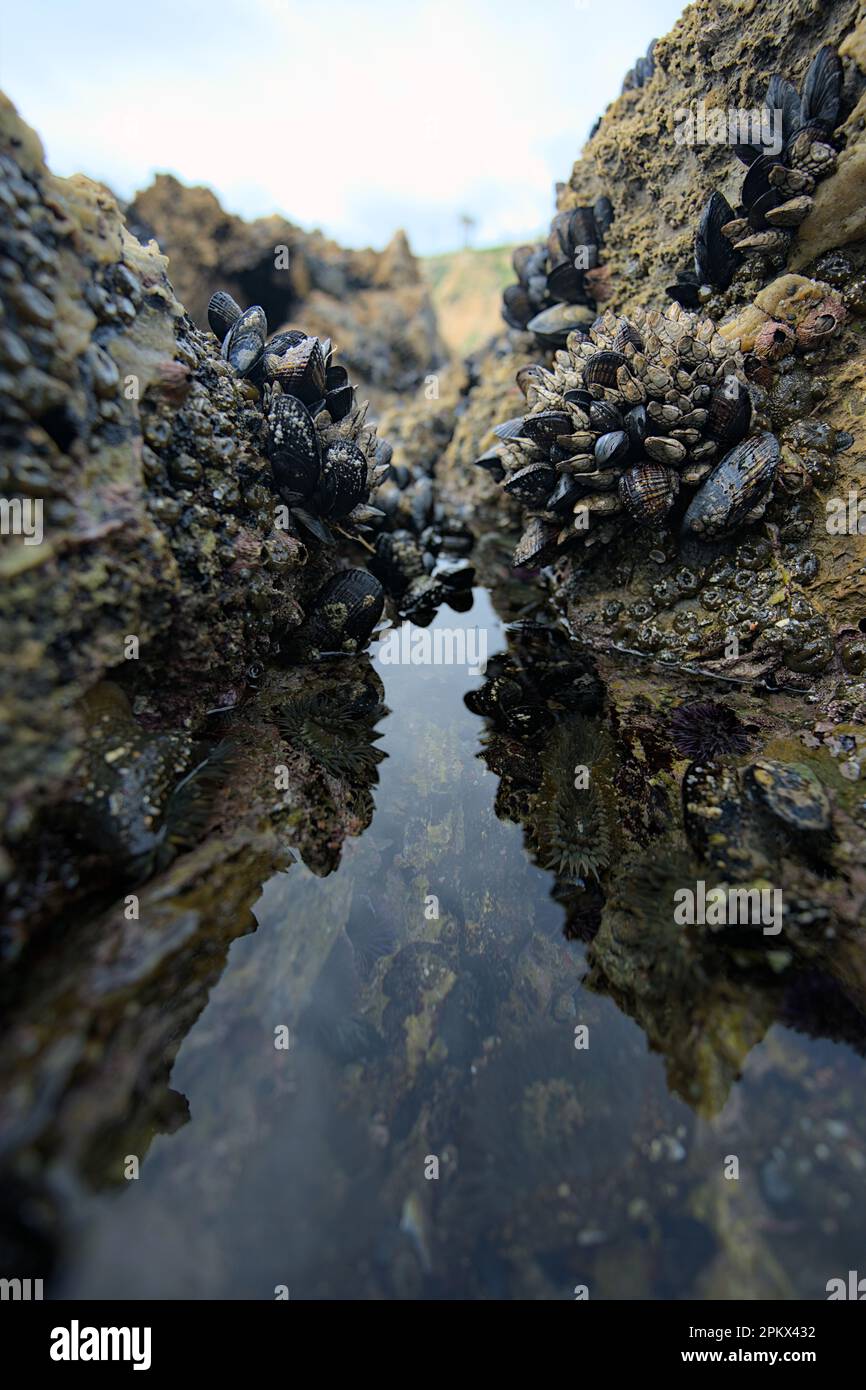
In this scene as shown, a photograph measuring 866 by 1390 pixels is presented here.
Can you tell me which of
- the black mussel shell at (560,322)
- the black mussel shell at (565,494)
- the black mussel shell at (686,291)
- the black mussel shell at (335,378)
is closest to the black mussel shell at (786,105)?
the black mussel shell at (686,291)

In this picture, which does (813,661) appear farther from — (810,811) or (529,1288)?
(529,1288)

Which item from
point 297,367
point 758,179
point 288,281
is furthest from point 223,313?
point 288,281

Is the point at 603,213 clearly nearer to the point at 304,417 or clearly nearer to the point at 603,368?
the point at 603,368

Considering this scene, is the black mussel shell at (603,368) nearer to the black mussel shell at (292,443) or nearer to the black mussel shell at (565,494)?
the black mussel shell at (565,494)

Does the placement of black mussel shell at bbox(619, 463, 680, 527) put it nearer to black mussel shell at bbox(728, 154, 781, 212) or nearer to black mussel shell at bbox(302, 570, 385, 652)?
black mussel shell at bbox(302, 570, 385, 652)

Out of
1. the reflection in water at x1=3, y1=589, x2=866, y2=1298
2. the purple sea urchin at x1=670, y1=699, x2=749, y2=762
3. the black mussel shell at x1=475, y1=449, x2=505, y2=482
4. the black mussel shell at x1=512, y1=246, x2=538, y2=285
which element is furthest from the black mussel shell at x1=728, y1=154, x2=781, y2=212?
the reflection in water at x1=3, y1=589, x2=866, y2=1298
